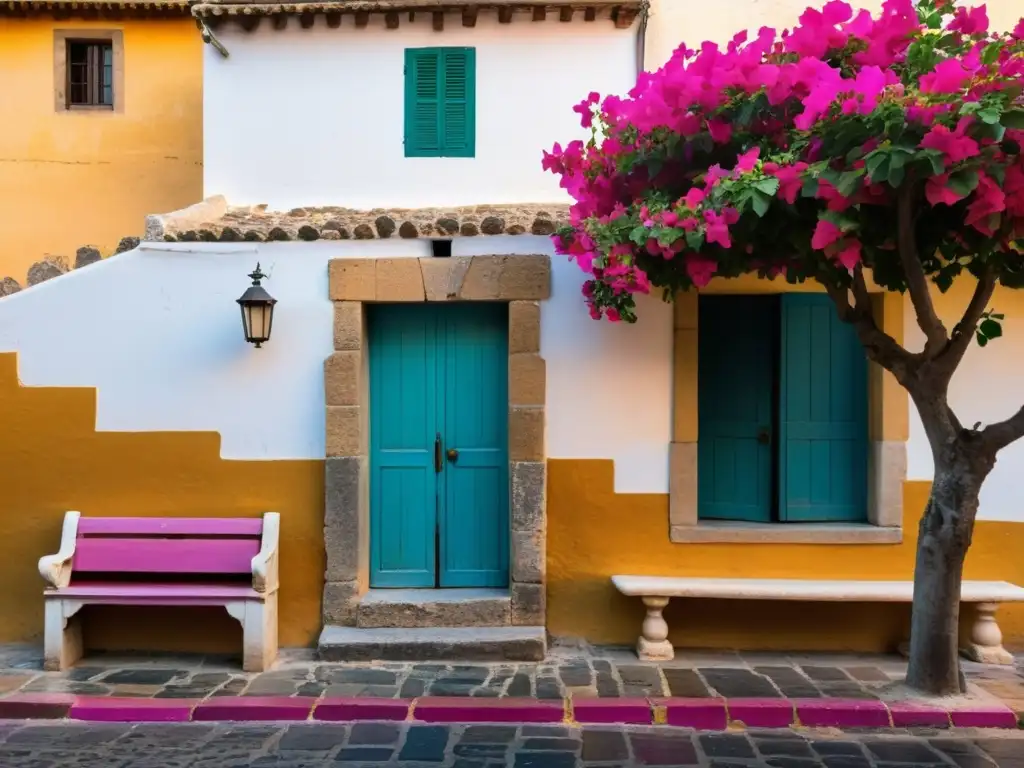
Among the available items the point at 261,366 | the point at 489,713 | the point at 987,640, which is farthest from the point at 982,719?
the point at 261,366

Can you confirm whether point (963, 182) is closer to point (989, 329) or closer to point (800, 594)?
point (989, 329)

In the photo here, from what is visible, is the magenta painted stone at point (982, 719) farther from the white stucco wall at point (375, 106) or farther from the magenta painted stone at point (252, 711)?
the white stucco wall at point (375, 106)

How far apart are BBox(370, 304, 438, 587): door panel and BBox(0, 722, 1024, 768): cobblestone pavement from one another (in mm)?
1557

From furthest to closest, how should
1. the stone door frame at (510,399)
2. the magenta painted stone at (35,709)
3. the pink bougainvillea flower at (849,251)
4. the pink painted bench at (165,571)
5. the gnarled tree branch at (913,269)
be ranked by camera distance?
the stone door frame at (510,399) < the pink painted bench at (165,571) < the magenta painted stone at (35,709) < the gnarled tree branch at (913,269) < the pink bougainvillea flower at (849,251)

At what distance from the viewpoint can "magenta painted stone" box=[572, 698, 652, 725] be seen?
459 centimetres

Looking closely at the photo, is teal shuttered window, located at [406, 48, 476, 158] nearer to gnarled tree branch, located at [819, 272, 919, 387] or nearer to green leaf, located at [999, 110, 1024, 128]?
gnarled tree branch, located at [819, 272, 919, 387]

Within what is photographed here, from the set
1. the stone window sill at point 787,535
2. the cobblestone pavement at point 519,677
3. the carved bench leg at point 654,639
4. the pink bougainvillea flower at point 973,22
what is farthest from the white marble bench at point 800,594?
the pink bougainvillea flower at point 973,22

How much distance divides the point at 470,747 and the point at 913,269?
11.6 feet

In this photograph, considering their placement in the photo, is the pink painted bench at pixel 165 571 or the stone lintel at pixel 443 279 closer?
the pink painted bench at pixel 165 571

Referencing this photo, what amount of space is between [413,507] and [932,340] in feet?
11.9

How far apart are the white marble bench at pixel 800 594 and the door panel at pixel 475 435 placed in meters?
1.04

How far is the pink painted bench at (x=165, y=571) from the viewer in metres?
5.18

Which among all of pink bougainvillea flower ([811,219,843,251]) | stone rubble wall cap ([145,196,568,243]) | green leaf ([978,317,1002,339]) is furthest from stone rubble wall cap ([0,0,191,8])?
green leaf ([978,317,1002,339])

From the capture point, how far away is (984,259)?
170 inches
